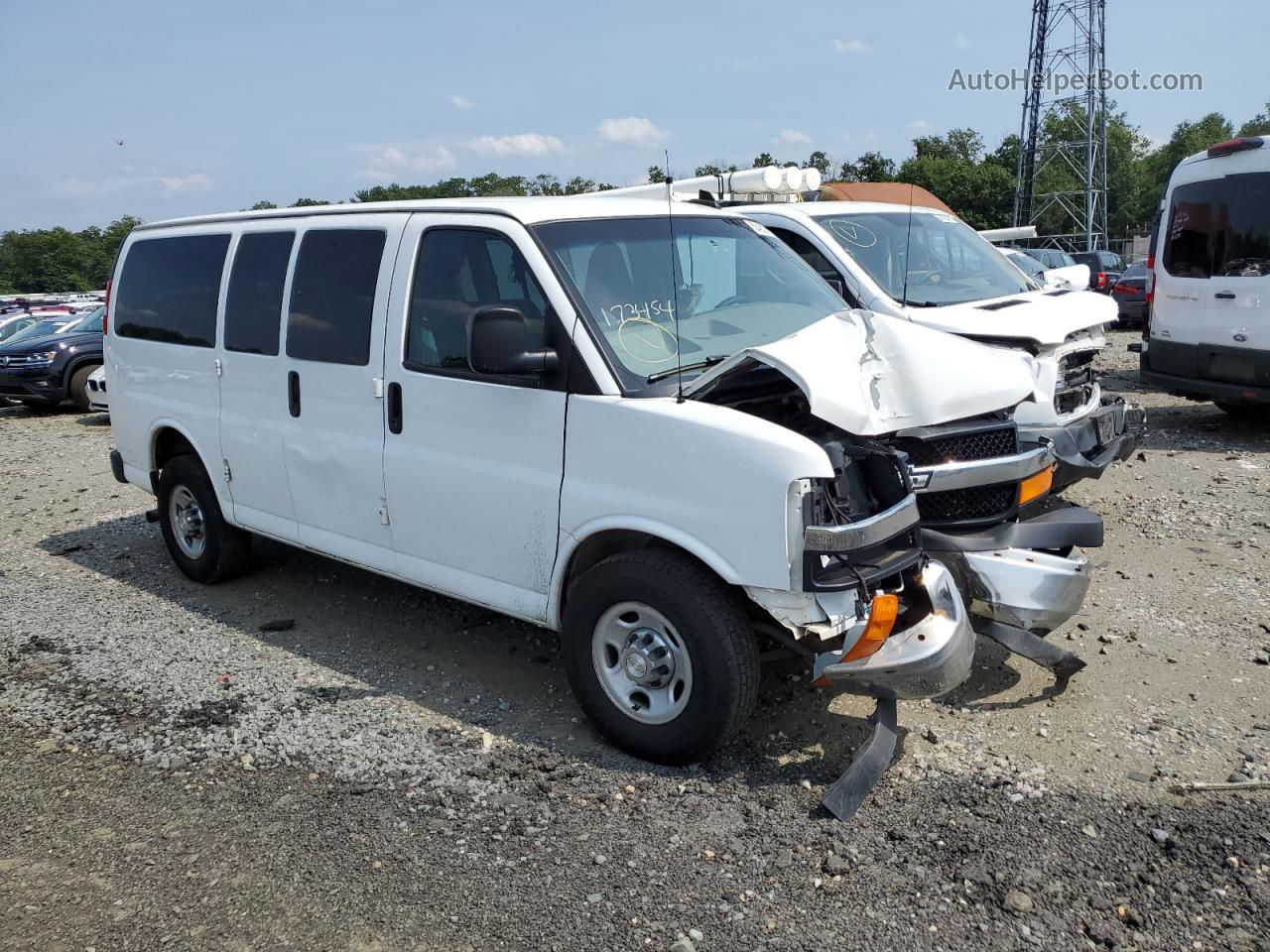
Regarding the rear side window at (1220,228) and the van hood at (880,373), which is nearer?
the van hood at (880,373)

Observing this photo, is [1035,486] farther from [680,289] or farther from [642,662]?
[642,662]

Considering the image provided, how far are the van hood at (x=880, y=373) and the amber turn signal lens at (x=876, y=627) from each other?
610 mm

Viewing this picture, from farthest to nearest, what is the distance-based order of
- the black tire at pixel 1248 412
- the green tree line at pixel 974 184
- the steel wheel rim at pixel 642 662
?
the green tree line at pixel 974 184
the black tire at pixel 1248 412
the steel wheel rim at pixel 642 662

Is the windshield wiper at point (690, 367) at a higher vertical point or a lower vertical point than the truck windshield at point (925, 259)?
lower

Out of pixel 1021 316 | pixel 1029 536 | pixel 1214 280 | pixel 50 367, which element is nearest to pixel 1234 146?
pixel 1214 280

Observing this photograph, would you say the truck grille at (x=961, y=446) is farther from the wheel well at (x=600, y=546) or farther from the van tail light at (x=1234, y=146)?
the van tail light at (x=1234, y=146)

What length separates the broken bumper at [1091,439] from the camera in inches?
232

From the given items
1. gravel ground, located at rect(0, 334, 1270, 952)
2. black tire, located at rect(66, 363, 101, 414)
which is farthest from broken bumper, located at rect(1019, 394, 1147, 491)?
black tire, located at rect(66, 363, 101, 414)

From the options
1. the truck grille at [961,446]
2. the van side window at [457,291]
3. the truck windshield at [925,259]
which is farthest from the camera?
the truck windshield at [925,259]

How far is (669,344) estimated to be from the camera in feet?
13.8

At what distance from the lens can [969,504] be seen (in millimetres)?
4746

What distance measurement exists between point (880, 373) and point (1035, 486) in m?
1.45

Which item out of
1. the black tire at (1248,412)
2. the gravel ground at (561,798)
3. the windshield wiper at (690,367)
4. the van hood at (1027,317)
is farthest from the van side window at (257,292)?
the black tire at (1248,412)

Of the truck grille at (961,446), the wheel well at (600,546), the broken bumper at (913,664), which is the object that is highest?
the truck grille at (961,446)
